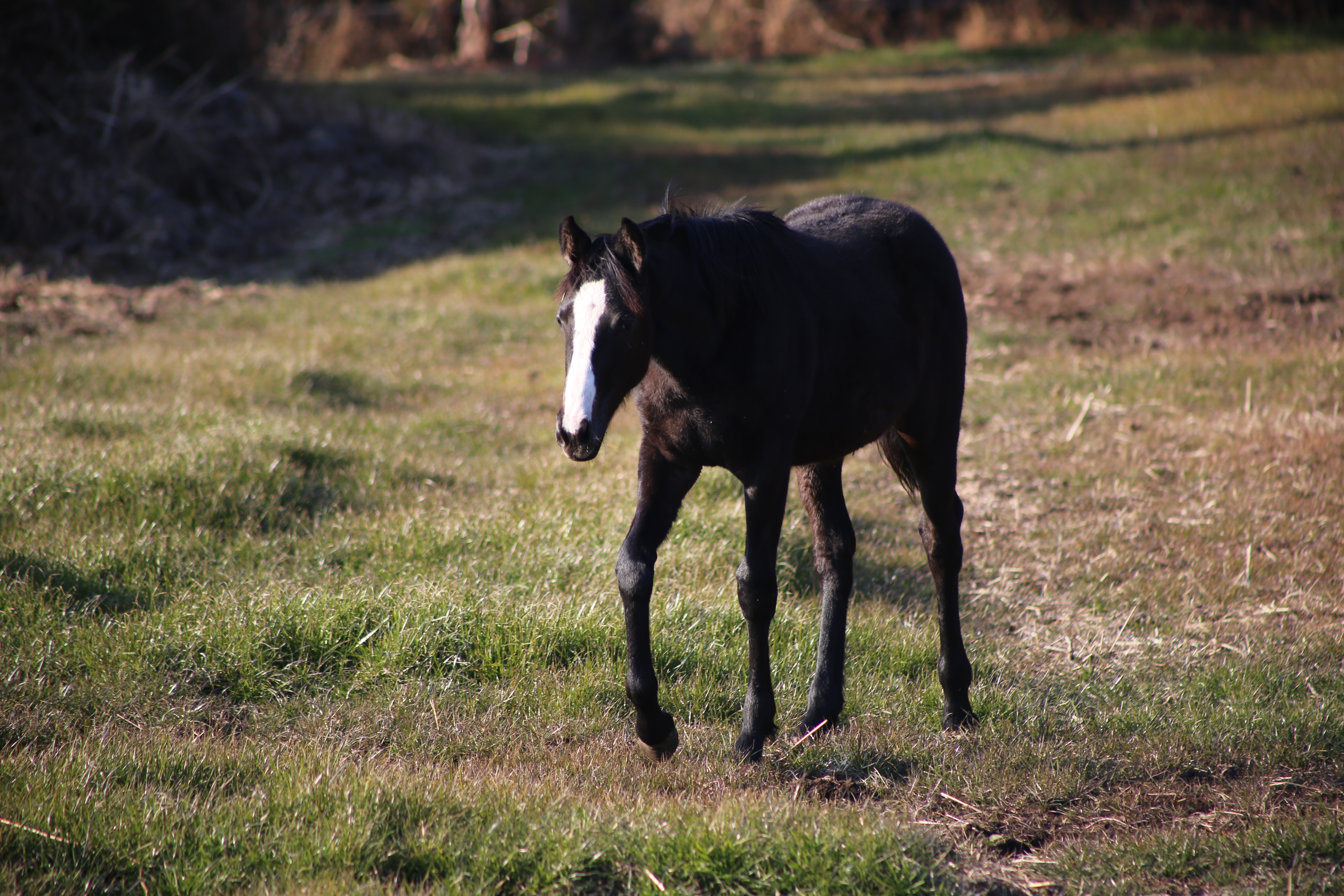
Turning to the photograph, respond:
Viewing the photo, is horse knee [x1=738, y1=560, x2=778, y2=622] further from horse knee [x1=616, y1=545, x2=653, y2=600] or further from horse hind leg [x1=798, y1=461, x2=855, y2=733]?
horse hind leg [x1=798, y1=461, x2=855, y2=733]

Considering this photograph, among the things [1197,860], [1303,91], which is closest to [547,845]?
[1197,860]

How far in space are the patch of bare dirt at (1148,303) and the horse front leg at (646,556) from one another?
23.3 feet

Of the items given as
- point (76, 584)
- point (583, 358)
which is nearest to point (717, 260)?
point (583, 358)

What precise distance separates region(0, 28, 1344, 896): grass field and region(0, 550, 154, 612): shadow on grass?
2 centimetres

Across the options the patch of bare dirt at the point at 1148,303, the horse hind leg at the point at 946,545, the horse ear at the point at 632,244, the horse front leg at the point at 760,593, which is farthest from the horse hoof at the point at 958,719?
the patch of bare dirt at the point at 1148,303

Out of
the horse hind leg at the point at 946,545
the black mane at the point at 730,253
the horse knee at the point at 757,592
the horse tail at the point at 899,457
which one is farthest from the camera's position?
the horse tail at the point at 899,457

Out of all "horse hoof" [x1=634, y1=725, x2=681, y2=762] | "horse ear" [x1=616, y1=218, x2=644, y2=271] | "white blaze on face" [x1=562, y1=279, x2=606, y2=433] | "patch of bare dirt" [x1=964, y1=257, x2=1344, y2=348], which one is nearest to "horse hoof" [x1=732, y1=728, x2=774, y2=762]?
"horse hoof" [x1=634, y1=725, x2=681, y2=762]

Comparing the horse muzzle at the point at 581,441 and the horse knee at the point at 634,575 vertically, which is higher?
the horse muzzle at the point at 581,441

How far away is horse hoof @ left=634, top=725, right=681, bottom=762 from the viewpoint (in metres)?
3.85

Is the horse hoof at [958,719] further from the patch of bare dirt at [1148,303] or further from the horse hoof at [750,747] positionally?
the patch of bare dirt at [1148,303]

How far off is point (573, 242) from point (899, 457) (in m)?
2.01

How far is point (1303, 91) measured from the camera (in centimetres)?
1631

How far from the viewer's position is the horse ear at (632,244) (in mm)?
3256

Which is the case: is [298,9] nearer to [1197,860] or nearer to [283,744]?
[283,744]
